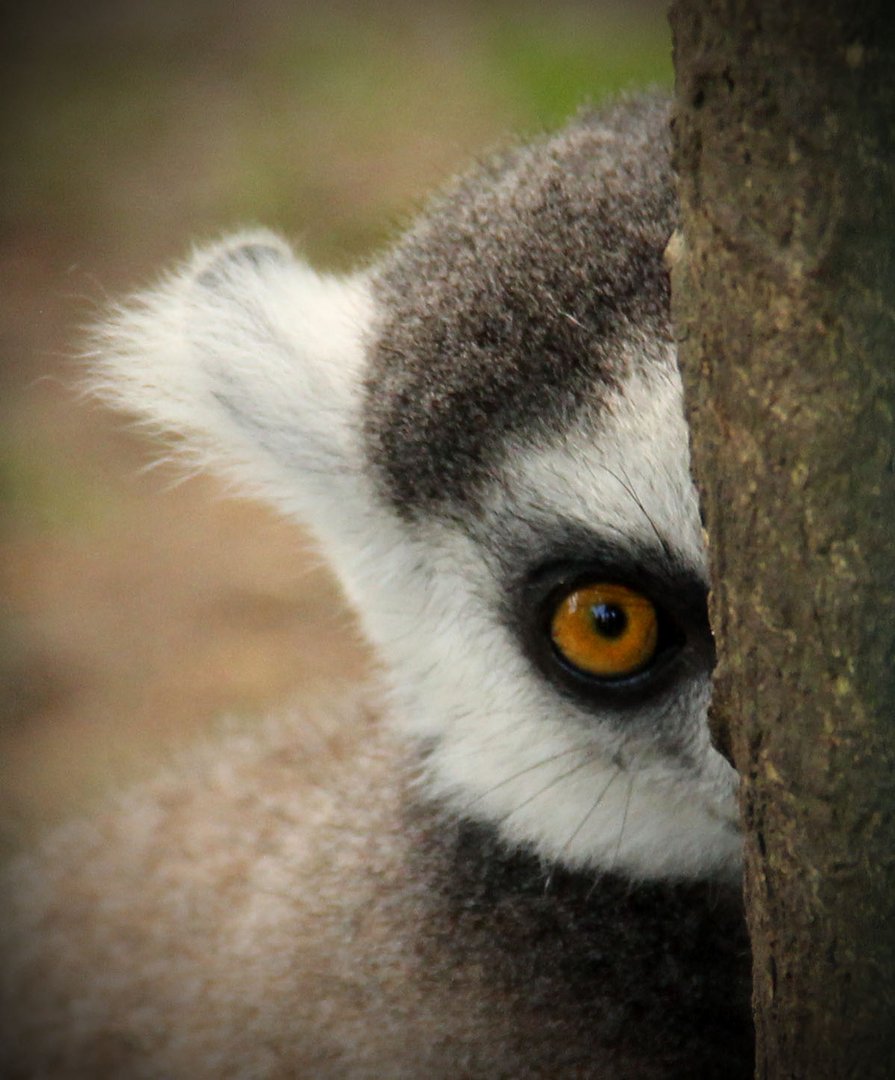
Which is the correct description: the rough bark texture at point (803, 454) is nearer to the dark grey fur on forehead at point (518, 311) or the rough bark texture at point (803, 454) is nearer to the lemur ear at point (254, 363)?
the dark grey fur on forehead at point (518, 311)

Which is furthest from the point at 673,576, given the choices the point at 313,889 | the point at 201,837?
the point at 201,837

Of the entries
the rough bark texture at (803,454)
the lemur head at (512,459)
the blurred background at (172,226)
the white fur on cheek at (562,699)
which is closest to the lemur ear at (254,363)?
the lemur head at (512,459)

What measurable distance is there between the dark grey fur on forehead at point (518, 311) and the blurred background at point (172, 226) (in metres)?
0.64

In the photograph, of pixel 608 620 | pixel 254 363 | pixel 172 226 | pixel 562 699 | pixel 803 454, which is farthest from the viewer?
pixel 172 226

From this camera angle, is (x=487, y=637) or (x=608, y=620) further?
(x=487, y=637)

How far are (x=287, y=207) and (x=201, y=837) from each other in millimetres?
5509

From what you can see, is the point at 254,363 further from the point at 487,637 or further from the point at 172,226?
the point at 172,226

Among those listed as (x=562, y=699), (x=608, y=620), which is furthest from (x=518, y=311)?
(x=562, y=699)

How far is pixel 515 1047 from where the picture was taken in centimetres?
207

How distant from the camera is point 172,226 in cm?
791

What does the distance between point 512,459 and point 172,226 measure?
658 centimetres

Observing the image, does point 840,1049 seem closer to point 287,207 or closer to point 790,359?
point 790,359

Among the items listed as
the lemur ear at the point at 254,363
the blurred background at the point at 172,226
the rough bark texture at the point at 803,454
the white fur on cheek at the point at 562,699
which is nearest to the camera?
the rough bark texture at the point at 803,454

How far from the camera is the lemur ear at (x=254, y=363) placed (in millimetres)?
2168
